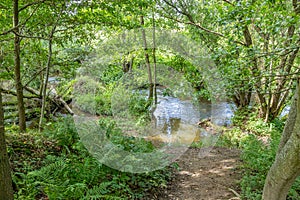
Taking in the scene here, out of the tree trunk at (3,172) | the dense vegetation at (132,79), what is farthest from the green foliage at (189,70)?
the tree trunk at (3,172)

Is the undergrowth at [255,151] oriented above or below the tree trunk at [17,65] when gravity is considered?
below

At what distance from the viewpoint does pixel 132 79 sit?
496cm

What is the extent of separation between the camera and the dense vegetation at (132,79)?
2.18m

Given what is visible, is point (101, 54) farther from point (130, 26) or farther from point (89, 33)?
point (130, 26)

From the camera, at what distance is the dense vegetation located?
7.15 feet

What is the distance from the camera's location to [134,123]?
5.02 m

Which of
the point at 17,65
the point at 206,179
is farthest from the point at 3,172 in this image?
the point at 206,179

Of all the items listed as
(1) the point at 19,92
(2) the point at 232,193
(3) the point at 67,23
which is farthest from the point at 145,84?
(2) the point at 232,193

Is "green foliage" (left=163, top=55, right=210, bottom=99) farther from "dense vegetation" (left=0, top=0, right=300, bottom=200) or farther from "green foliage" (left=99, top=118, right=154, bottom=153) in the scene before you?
"green foliage" (left=99, top=118, right=154, bottom=153)

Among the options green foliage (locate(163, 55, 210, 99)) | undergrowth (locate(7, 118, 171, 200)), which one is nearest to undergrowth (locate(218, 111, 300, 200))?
undergrowth (locate(7, 118, 171, 200))

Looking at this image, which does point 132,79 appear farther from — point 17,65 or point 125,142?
point 17,65

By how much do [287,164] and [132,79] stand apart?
3.71 meters

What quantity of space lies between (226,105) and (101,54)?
4810 mm

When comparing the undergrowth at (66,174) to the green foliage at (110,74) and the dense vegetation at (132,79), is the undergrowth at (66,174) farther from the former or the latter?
the green foliage at (110,74)
